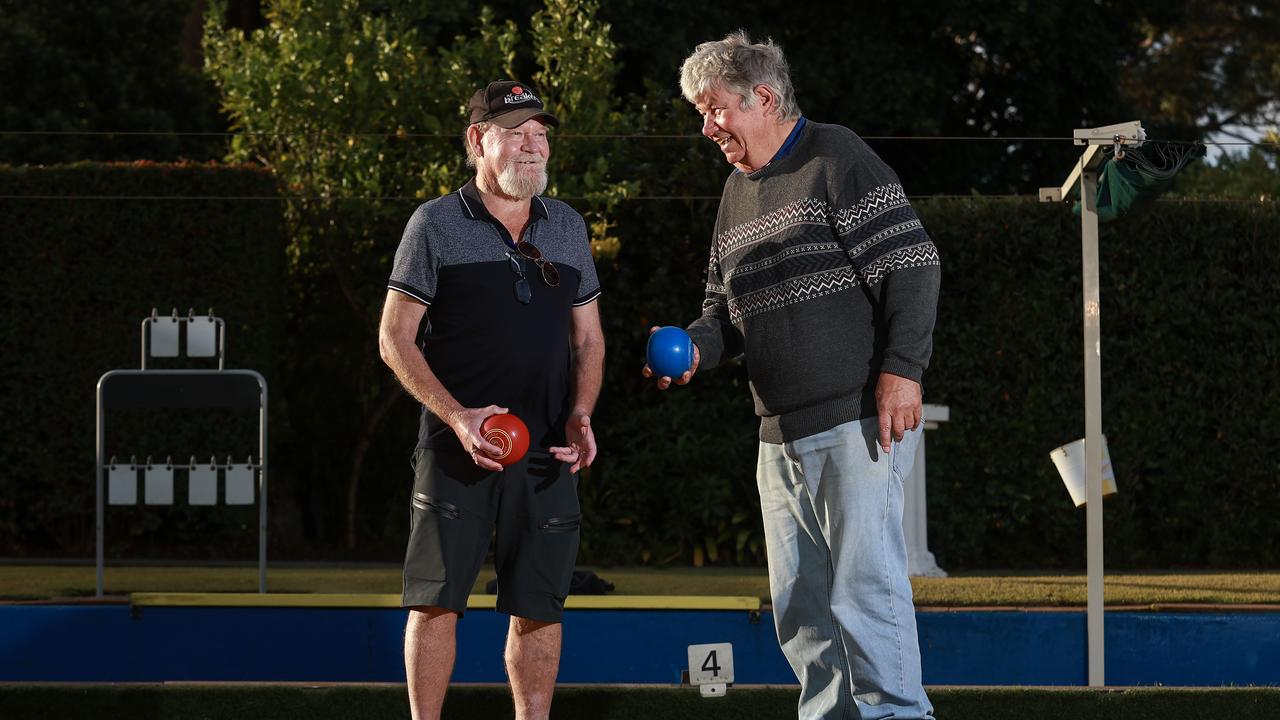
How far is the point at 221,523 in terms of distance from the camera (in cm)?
823

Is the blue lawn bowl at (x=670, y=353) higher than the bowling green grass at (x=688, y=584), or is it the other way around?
the blue lawn bowl at (x=670, y=353)

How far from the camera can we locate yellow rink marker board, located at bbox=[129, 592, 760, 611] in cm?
534

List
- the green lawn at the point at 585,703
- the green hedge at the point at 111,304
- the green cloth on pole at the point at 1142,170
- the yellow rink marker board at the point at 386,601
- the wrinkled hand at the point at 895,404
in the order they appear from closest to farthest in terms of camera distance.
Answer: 1. the wrinkled hand at the point at 895,404
2. the green lawn at the point at 585,703
3. the green cloth on pole at the point at 1142,170
4. the yellow rink marker board at the point at 386,601
5. the green hedge at the point at 111,304

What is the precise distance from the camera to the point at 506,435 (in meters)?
3.19

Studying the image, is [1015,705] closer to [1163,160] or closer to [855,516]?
[855,516]

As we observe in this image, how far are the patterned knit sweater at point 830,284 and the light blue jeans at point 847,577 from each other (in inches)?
3.9

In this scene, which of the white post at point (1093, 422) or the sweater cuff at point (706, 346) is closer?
the sweater cuff at point (706, 346)

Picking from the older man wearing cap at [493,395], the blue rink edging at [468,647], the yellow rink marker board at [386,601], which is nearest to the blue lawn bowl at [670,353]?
the older man wearing cap at [493,395]

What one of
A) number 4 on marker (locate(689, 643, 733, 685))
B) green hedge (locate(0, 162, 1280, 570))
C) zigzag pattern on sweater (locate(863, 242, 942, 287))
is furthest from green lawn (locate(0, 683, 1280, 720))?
green hedge (locate(0, 162, 1280, 570))

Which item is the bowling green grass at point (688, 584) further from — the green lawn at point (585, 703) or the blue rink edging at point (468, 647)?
the green lawn at point (585, 703)

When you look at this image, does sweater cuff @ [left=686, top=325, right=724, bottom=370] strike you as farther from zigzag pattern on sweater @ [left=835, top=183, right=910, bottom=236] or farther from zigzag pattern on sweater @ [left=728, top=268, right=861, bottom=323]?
zigzag pattern on sweater @ [left=835, top=183, right=910, bottom=236]

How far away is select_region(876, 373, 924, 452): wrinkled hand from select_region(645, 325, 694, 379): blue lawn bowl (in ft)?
1.49

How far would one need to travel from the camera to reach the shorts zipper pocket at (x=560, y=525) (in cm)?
341

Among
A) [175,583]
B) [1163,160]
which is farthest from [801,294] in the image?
[175,583]
